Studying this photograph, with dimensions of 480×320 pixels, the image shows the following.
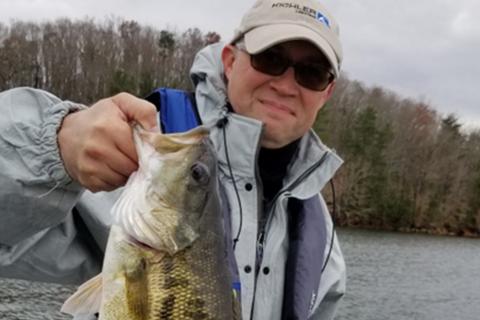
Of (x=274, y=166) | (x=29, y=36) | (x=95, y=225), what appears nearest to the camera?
(x=95, y=225)

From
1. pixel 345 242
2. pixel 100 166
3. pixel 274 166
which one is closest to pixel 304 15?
pixel 274 166

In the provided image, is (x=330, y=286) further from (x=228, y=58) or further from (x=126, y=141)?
(x=126, y=141)

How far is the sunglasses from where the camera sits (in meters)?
3.06

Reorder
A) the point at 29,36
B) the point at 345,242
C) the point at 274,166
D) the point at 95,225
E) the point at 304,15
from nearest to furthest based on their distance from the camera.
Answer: the point at 95,225
the point at 304,15
the point at 274,166
the point at 345,242
the point at 29,36

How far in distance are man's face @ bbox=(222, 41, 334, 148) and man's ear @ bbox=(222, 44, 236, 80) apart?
43mm

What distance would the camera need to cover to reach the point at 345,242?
108ft

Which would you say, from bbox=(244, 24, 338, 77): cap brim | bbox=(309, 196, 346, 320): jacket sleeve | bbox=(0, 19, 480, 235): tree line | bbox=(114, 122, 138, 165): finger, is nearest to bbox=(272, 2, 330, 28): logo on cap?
bbox=(244, 24, 338, 77): cap brim

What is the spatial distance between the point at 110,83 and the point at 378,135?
21.8 m

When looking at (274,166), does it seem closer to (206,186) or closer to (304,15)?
(304,15)

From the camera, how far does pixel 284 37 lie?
9.67ft

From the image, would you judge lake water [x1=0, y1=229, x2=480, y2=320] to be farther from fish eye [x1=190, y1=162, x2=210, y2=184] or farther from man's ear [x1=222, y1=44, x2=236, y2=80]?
fish eye [x1=190, y1=162, x2=210, y2=184]

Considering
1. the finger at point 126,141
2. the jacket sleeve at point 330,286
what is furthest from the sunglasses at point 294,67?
the finger at point 126,141

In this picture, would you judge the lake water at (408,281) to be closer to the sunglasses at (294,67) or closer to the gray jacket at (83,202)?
the gray jacket at (83,202)

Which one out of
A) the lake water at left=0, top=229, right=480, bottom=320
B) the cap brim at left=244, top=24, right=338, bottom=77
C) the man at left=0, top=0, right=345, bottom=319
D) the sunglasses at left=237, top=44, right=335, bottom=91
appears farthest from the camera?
the lake water at left=0, top=229, right=480, bottom=320
